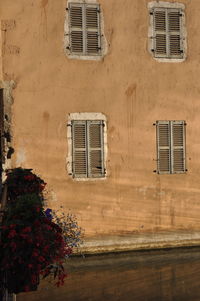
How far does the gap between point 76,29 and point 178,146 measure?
3654mm

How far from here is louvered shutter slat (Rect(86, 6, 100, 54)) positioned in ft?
35.5

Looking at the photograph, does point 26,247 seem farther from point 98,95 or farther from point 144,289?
point 98,95

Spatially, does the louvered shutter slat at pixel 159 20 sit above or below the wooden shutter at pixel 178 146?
above

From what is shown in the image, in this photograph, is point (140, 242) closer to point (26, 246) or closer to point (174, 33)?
point (174, 33)

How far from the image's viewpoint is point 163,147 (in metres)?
11.2

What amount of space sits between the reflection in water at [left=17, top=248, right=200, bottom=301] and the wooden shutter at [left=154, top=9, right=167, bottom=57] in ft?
15.6

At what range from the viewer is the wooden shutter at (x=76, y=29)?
10719mm

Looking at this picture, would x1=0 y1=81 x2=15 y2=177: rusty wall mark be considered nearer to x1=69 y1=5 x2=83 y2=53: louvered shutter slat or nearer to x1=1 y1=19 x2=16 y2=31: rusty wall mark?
x1=1 y1=19 x2=16 y2=31: rusty wall mark

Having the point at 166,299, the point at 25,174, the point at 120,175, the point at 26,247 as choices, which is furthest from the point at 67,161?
the point at 26,247

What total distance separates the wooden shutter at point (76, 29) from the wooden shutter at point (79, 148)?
1.71 metres

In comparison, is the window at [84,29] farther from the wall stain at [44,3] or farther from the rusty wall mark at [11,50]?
the rusty wall mark at [11,50]

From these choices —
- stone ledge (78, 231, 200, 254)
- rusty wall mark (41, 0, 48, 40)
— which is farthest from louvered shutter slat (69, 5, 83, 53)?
stone ledge (78, 231, 200, 254)

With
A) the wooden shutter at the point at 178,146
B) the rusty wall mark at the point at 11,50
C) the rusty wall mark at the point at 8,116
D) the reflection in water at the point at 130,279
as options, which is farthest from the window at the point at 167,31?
the reflection in water at the point at 130,279

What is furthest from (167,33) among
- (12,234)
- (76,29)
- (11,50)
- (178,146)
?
(12,234)
